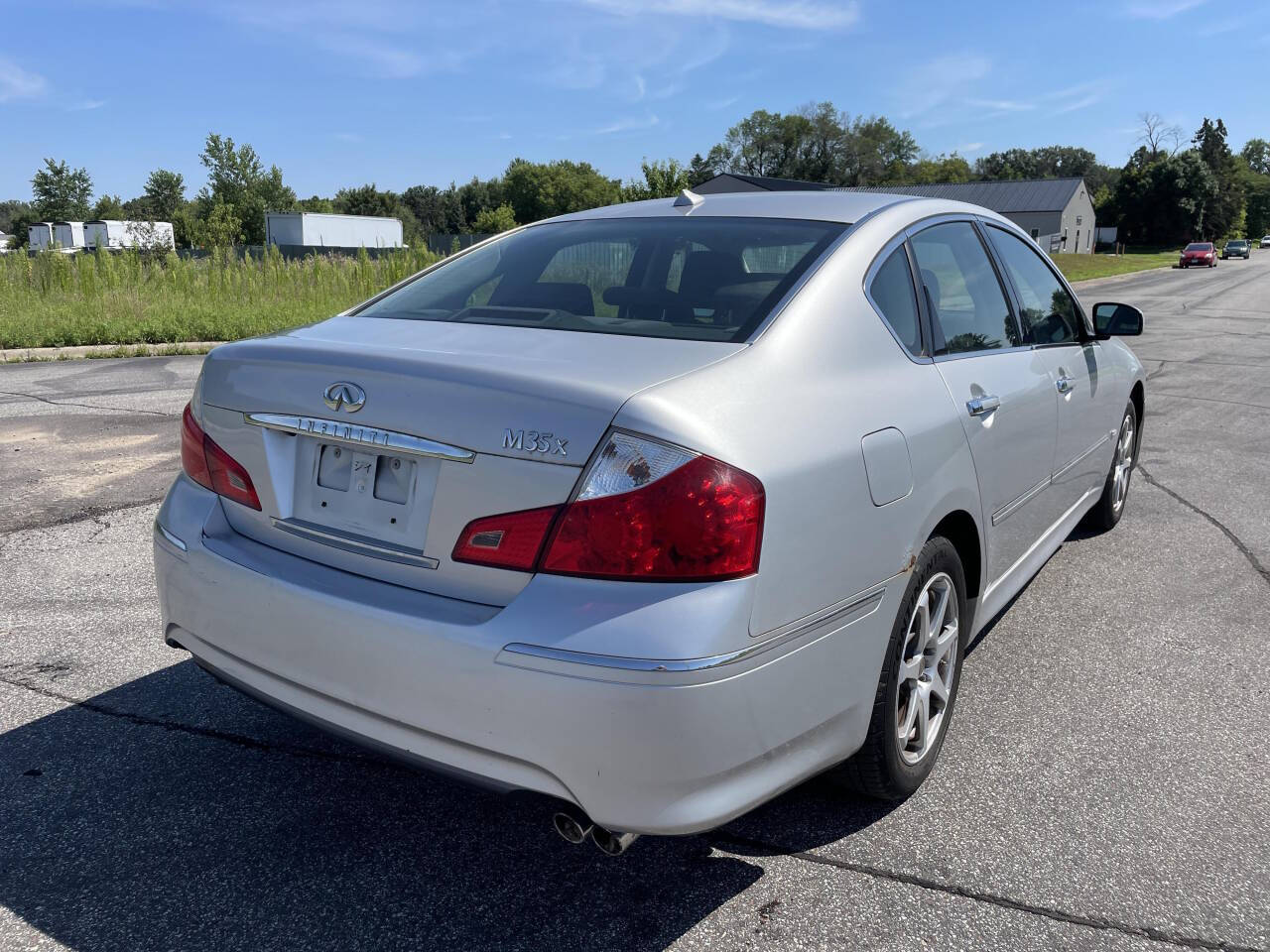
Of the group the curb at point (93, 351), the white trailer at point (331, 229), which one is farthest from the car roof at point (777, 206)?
the white trailer at point (331, 229)

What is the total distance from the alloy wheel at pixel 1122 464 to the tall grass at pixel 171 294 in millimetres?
11835

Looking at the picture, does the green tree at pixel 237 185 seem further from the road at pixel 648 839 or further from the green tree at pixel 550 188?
the road at pixel 648 839

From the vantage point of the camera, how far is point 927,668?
2.99m

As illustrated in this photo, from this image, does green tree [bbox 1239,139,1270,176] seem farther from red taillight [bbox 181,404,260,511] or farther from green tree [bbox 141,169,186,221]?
red taillight [bbox 181,404,260,511]

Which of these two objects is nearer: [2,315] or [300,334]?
[300,334]

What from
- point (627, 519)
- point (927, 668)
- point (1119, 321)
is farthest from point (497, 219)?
point (627, 519)

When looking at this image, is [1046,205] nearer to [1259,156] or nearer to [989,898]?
[989,898]

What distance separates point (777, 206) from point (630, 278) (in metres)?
0.59

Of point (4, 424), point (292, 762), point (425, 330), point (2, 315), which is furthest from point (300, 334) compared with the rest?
point (2, 315)

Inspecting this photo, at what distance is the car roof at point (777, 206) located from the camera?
3241mm

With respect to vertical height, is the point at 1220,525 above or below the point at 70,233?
below

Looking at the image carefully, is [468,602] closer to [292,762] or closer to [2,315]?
[292,762]

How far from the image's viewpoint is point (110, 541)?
5.12m

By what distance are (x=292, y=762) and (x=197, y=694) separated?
0.64 m
